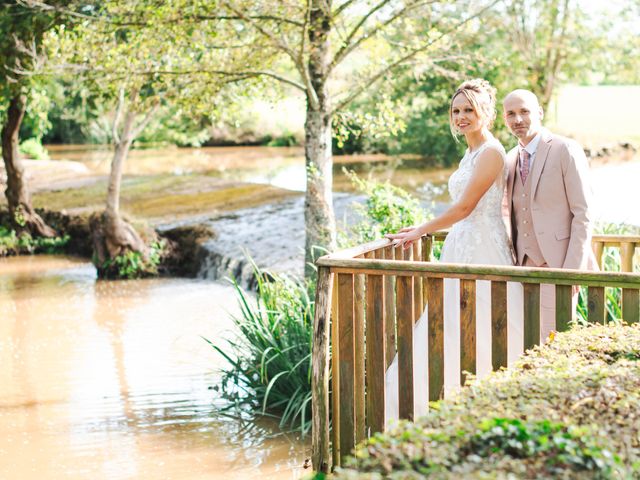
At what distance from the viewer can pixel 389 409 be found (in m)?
4.64

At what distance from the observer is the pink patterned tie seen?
4801 millimetres

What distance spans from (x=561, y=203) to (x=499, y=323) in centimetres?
95

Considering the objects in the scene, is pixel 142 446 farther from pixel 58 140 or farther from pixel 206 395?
pixel 58 140

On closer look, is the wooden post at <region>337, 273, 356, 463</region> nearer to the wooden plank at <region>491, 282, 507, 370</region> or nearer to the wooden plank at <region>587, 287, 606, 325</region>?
the wooden plank at <region>491, 282, 507, 370</region>

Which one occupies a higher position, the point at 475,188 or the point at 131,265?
the point at 475,188

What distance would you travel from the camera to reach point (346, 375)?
4488 mm

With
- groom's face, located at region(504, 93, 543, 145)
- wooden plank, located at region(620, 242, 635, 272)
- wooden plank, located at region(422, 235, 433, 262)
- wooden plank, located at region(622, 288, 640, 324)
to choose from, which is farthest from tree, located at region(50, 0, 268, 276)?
wooden plank, located at region(622, 288, 640, 324)

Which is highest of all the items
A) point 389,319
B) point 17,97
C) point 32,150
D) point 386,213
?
point 17,97

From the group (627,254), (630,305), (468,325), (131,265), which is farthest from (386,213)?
(131,265)

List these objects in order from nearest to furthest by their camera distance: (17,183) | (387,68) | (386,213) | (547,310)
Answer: (547,310) → (386,213) → (387,68) → (17,183)

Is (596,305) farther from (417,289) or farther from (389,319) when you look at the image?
(417,289)

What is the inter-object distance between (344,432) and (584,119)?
3389cm

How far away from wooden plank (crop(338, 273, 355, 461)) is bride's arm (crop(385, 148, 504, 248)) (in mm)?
678

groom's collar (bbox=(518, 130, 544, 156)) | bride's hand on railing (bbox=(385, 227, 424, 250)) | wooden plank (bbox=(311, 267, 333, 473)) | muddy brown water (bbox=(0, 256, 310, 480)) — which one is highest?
groom's collar (bbox=(518, 130, 544, 156))
